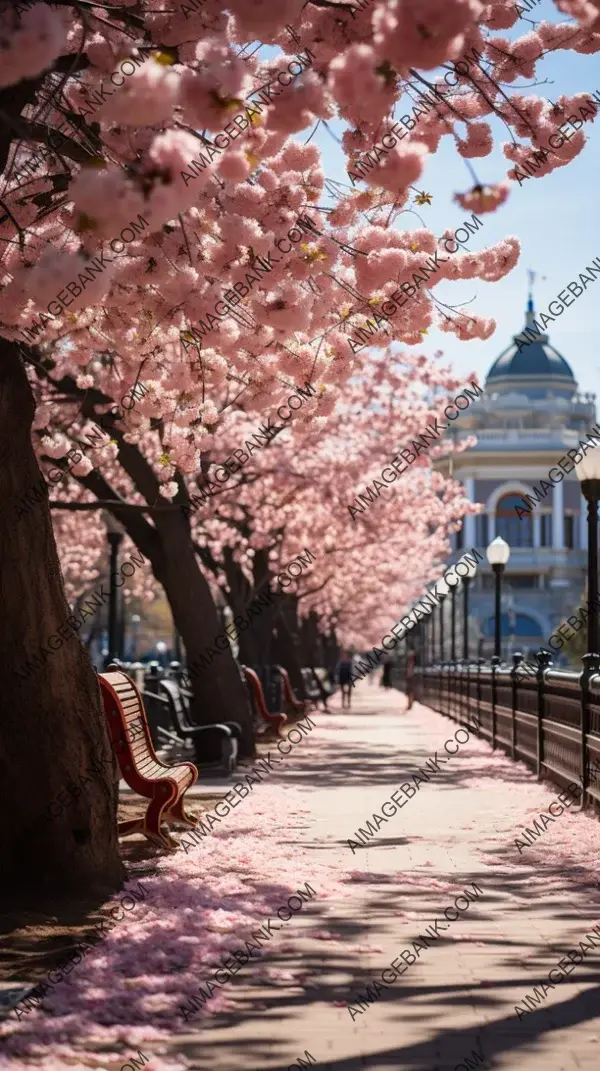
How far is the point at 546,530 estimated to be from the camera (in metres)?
106

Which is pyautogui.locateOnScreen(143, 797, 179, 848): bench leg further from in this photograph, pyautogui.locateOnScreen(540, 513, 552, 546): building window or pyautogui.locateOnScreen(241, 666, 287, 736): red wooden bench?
pyautogui.locateOnScreen(540, 513, 552, 546): building window

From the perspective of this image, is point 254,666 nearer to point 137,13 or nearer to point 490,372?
point 137,13

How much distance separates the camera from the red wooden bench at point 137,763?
1021 centimetres

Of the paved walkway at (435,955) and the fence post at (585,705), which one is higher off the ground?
the fence post at (585,705)

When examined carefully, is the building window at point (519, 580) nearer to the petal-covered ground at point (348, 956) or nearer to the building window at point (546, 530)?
the building window at point (546, 530)

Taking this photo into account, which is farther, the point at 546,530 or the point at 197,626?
the point at 546,530

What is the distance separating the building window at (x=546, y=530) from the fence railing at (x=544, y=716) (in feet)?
254

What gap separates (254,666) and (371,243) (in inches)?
796

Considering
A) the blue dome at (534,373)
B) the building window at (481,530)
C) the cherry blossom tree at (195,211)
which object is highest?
the blue dome at (534,373)

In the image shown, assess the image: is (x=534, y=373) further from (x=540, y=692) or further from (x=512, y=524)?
(x=540, y=692)

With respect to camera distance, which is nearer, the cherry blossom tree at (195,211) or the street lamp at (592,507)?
the cherry blossom tree at (195,211)

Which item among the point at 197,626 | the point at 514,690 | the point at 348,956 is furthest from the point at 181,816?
the point at 514,690

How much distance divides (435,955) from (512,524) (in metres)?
102

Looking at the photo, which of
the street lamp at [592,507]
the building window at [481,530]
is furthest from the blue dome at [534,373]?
the street lamp at [592,507]
